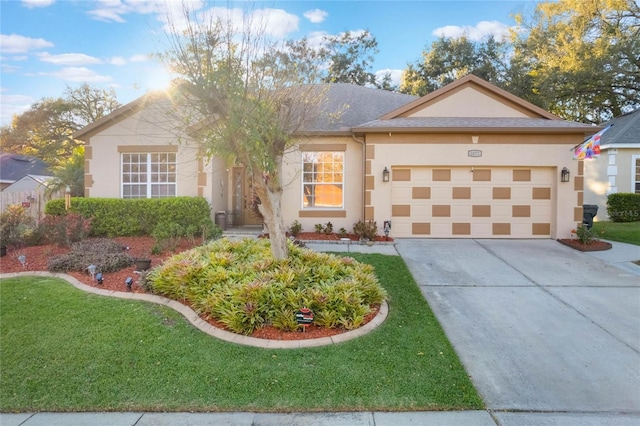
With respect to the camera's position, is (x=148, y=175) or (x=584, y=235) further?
(x=148, y=175)

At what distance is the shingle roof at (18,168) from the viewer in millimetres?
23562

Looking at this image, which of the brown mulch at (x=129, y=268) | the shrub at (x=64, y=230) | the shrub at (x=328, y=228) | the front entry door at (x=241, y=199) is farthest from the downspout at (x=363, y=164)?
the shrub at (x=64, y=230)

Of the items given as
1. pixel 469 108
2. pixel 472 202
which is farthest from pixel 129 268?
Answer: pixel 469 108

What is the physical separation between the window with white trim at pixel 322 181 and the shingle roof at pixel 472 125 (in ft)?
4.72

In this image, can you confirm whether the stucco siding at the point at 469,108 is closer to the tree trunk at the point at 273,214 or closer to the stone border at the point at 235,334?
the tree trunk at the point at 273,214

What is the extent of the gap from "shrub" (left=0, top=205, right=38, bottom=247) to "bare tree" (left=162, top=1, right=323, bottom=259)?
650cm

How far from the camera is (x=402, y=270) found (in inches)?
296

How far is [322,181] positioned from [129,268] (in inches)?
243

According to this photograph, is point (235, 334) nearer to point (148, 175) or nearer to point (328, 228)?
point (328, 228)

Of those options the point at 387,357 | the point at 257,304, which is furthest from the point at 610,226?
the point at 257,304

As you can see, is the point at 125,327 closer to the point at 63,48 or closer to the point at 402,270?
the point at 402,270

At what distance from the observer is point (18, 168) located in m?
24.8

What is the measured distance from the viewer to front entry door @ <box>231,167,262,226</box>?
42.3 feet

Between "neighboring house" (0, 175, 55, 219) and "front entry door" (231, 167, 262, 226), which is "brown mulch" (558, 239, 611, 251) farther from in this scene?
"neighboring house" (0, 175, 55, 219)
